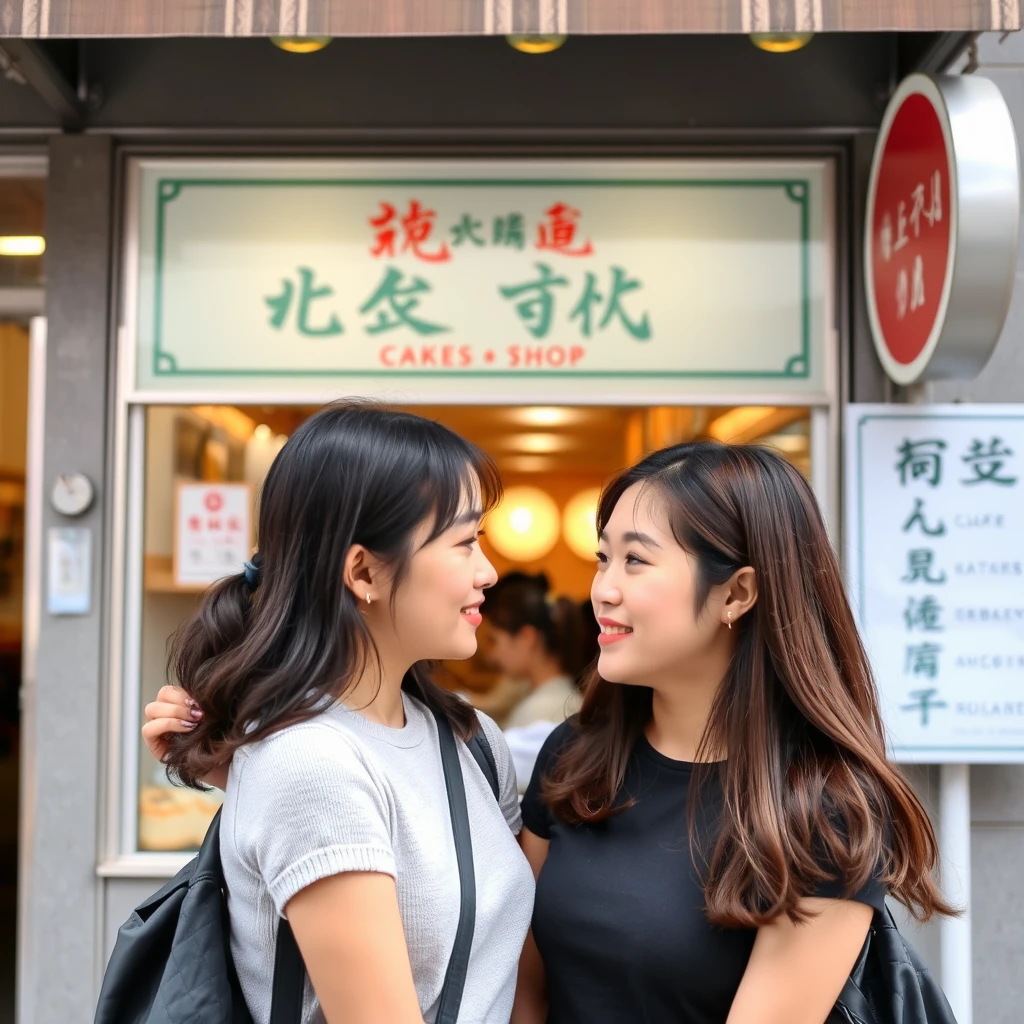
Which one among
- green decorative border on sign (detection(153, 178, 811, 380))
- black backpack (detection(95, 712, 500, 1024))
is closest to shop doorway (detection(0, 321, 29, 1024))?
green decorative border on sign (detection(153, 178, 811, 380))

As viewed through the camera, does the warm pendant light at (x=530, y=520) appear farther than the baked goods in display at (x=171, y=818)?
Yes

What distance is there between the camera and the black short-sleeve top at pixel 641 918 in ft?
5.95

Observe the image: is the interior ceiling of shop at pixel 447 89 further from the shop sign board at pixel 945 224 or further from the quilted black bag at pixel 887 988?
the quilted black bag at pixel 887 988

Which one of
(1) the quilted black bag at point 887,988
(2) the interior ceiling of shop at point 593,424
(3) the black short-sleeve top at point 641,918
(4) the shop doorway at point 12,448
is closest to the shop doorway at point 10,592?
(4) the shop doorway at point 12,448

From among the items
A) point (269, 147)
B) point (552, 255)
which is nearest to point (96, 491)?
point (269, 147)

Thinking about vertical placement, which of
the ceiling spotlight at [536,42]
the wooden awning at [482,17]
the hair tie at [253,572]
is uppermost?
the ceiling spotlight at [536,42]

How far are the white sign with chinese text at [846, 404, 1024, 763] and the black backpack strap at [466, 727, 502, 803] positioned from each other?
71.1 inches

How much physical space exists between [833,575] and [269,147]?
8.76 feet

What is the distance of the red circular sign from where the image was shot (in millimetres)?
3095

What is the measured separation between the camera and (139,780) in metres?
3.81

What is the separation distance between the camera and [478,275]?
3.86 meters

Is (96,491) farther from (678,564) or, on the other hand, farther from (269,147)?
(678,564)

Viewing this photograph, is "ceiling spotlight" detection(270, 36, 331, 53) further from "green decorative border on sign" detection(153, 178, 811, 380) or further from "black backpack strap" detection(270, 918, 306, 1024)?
"black backpack strap" detection(270, 918, 306, 1024)

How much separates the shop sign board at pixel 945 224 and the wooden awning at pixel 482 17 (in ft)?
0.84
